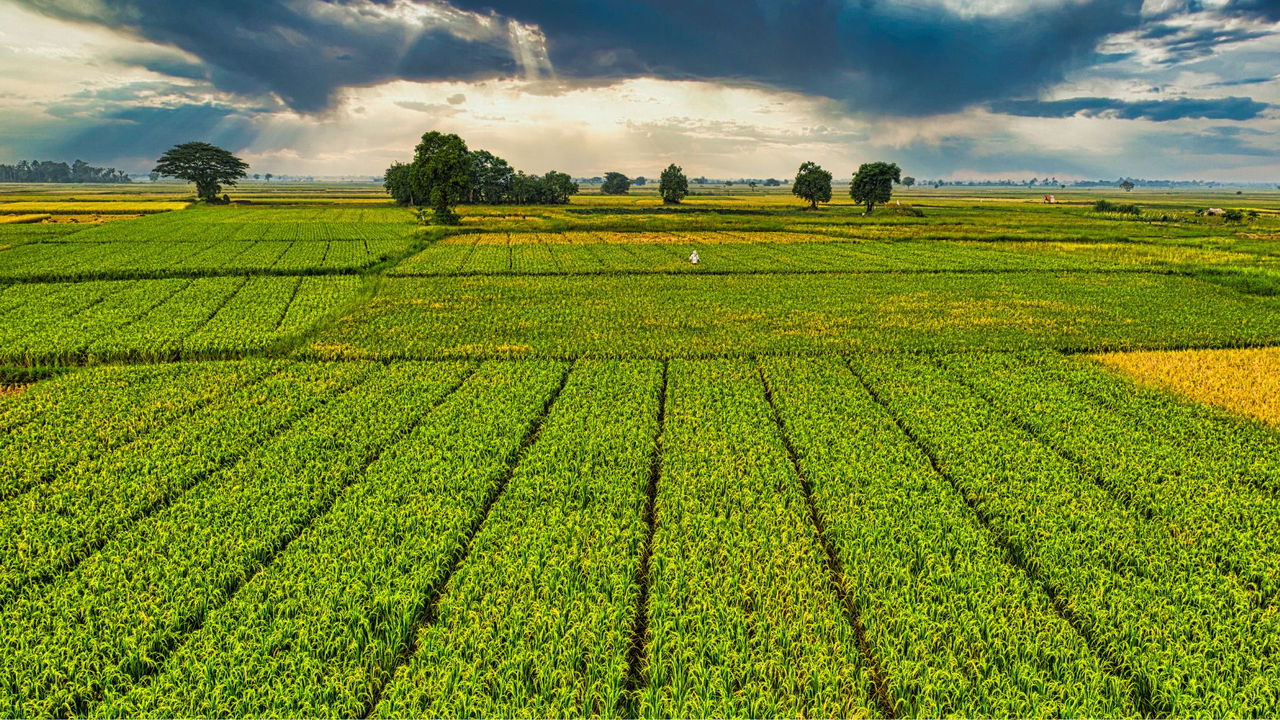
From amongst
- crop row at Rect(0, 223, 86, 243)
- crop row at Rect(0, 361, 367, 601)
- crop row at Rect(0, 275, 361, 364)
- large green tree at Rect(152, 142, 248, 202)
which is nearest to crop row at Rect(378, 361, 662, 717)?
crop row at Rect(0, 361, 367, 601)

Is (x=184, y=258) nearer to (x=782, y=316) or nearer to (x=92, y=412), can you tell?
(x=92, y=412)

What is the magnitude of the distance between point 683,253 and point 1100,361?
110ft

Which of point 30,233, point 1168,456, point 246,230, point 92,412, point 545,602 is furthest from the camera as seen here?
point 246,230

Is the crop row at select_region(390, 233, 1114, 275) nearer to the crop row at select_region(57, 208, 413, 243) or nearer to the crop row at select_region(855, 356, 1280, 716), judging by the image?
the crop row at select_region(57, 208, 413, 243)

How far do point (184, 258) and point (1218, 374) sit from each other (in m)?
58.4

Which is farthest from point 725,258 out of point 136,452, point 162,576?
point 162,576

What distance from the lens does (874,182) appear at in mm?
117125

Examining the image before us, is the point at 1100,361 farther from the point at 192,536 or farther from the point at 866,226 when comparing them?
the point at 866,226

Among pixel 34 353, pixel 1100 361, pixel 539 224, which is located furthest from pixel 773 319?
pixel 539 224

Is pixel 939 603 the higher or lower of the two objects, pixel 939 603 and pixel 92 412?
the lower

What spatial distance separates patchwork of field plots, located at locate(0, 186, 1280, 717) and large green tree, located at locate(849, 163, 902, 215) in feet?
326

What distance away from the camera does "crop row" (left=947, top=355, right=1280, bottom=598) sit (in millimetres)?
9781

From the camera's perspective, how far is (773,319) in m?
27.3

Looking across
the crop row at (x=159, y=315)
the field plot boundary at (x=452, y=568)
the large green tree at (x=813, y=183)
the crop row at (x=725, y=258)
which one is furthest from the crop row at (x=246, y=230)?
the large green tree at (x=813, y=183)
